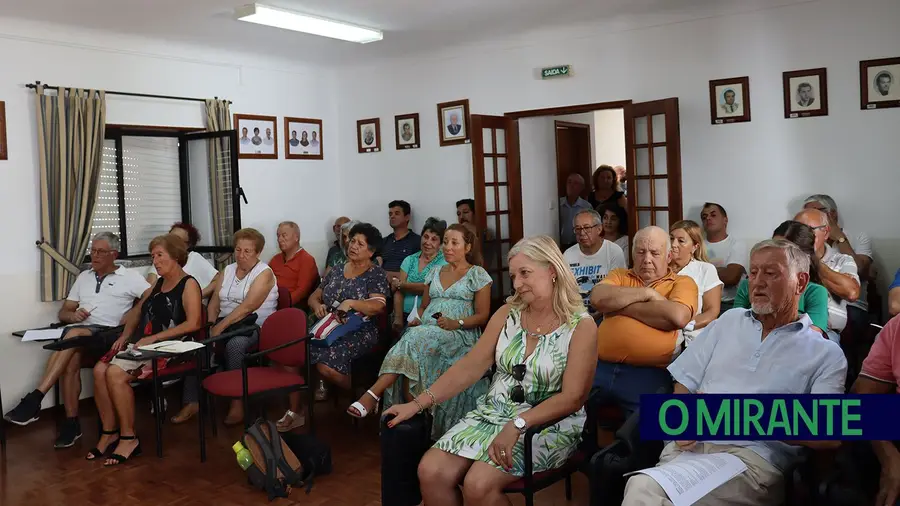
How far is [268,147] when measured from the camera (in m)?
7.27

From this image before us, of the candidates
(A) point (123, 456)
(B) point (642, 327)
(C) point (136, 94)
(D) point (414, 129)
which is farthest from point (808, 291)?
(C) point (136, 94)

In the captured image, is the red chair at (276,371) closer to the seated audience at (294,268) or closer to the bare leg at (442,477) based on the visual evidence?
the seated audience at (294,268)

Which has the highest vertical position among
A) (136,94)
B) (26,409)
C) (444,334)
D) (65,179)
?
(136,94)

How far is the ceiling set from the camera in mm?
5172

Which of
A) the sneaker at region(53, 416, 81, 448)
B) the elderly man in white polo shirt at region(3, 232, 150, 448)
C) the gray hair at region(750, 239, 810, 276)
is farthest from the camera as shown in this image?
the elderly man in white polo shirt at region(3, 232, 150, 448)

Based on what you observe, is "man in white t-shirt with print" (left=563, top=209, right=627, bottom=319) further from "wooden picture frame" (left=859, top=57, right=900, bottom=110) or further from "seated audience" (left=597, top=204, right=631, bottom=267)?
"wooden picture frame" (left=859, top=57, right=900, bottom=110)

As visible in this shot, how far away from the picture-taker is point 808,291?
11.1ft

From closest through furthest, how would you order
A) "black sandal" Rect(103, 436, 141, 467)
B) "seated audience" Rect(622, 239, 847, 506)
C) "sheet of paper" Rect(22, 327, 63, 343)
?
"seated audience" Rect(622, 239, 847, 506)
"black sandal" Rect(103, 436, 141, 467)
"sheet of paper" Rect(22, 327, 63, 343)

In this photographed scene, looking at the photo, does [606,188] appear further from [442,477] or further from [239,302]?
[442,477]

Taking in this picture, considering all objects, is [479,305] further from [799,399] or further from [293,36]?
[293,36]

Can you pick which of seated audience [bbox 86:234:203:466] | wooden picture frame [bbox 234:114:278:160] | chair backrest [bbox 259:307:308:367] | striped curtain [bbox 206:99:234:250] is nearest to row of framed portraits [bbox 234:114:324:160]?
wooden picture frame [bbox 234:114:278:160]

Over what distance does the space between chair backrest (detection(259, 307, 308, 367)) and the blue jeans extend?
1749mm

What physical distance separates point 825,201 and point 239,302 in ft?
12.9

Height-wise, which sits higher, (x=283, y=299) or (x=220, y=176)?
(x=220, y=176)
